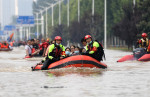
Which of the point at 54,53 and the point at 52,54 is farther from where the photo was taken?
the point at 54,53

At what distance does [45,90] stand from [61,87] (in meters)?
0.82

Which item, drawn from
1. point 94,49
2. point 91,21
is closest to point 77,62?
point 94,49

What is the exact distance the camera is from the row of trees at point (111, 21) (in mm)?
62000

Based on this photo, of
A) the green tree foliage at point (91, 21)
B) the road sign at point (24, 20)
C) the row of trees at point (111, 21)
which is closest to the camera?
the row of trees at point (111, 21)

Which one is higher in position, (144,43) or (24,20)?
(24,20)

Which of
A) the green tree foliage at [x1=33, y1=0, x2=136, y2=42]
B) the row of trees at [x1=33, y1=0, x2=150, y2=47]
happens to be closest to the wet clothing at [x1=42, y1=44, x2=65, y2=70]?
the row of trees at [x1=33, y1=0, x2=150, y2=47]

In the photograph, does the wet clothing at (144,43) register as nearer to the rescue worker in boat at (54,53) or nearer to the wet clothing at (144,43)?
the wet clothing at (144,43)

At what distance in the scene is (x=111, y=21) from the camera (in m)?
98.2

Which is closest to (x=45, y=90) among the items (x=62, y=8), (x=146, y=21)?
(x=146, y=21)

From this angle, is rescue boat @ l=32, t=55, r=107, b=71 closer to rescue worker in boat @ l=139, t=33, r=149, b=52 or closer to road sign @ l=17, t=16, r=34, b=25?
rescue worker in boat @ l=139, t=33, r=149, b=52

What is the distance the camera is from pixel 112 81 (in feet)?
54.1

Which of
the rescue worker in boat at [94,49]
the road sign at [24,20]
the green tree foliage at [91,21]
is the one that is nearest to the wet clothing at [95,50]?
the rescue worker in boat at [94,49]

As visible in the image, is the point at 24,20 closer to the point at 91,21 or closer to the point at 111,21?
the point at 111,21

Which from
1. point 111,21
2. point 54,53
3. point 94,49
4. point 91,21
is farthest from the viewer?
point 111,21
